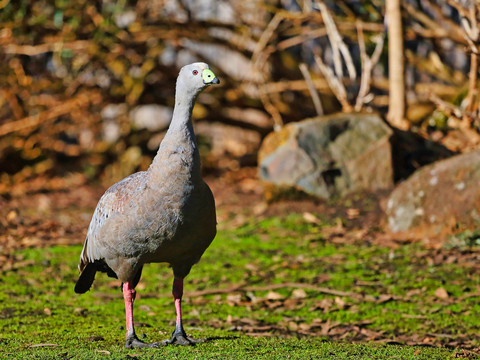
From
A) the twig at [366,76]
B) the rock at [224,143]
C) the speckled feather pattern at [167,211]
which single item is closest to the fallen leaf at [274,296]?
the speckled feather pattern at [167,211]

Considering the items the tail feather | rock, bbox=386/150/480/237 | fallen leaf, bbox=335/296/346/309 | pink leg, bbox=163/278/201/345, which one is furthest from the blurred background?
pink leg, bbox=163/278/201/345

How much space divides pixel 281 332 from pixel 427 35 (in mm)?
6454

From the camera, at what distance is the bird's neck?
4398 mm

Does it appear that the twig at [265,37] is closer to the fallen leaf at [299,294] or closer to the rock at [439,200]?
the rock at [439,200]

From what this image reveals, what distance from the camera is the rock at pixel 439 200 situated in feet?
24.5

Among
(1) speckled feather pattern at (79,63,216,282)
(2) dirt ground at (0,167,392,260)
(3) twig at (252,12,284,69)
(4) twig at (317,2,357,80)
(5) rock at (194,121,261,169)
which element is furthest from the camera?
(5) rock at (194,121,261,169)

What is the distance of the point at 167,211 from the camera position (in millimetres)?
4340

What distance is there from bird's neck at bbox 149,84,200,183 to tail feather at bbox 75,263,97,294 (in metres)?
1.16

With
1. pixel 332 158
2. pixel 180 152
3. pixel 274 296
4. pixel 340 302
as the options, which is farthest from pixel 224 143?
pixel 180 152

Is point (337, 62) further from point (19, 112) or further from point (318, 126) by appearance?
point (19, 112)

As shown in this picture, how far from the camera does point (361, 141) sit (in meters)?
9.35

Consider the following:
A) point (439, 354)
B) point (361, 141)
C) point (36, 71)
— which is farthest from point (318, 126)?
point (36, 71)

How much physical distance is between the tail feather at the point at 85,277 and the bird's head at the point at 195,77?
162 cm

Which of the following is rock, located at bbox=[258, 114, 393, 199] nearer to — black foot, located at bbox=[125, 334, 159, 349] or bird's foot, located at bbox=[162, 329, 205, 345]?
bird's foot, located at bbox=[162, 329, 205, 345]
